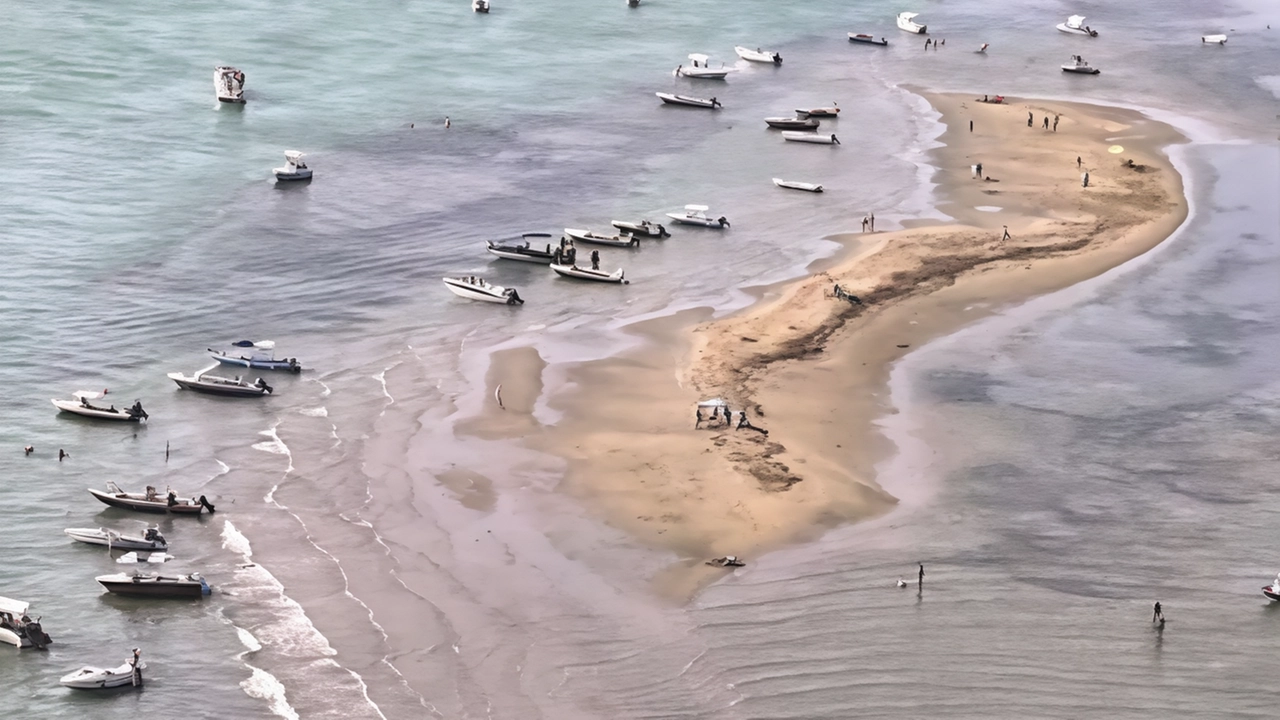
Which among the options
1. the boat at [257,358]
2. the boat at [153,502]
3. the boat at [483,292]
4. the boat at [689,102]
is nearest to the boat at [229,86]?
A: the boat at [689,102]

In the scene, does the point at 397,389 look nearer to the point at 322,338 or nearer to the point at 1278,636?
the point at 322,338

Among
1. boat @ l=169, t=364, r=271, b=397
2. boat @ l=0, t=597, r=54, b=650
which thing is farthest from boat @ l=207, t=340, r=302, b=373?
boat @ l=0, t=597, r=54, b=650

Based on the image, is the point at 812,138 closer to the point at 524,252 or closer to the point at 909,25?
the point at 524,252

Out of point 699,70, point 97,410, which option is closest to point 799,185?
point 699,70

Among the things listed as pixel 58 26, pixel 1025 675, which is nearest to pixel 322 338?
pixel 1025 675

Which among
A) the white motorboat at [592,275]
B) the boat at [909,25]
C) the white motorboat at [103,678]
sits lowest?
the white motorboat at [103,678]

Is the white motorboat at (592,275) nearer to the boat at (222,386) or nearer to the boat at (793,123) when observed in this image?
the boat at (222,386)
